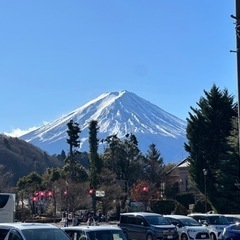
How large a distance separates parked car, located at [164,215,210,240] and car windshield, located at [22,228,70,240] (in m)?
14.9

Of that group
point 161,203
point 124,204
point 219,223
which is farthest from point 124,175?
point 219,223

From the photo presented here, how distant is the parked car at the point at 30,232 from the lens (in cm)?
1412

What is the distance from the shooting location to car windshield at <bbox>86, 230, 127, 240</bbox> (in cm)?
1627

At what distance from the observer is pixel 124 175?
7862 cm

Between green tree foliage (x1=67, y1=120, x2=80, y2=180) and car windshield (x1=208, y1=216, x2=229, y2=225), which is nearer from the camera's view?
car windshield (x1=208, y1=216, x2=229, y2=225)

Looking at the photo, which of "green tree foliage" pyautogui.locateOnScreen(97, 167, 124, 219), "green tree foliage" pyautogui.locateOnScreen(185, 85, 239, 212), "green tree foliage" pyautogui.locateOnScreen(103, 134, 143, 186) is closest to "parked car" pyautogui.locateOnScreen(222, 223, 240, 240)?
"green tree foliage" pyautogui.locateOnScreen(185, 85, 239, 212)

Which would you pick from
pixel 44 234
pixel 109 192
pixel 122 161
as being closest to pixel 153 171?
pixel 122 161

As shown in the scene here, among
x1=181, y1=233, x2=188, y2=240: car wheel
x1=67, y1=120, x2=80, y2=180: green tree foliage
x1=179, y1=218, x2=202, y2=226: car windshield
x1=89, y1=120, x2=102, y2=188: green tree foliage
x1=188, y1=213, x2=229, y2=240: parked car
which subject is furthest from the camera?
x1=67, y1=120, x2=80, y2=180: green tree foliage

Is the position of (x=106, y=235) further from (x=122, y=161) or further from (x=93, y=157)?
(x=122, y=161)

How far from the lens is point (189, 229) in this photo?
2853 cm

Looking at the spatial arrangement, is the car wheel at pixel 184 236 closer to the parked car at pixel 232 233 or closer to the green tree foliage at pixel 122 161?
the parked car at pixel 232 233

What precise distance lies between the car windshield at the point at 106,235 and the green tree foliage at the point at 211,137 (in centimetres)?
3736

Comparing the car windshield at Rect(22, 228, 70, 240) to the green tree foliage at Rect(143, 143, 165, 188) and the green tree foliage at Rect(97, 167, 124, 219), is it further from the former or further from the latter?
the green tree foliage at Rect(143, 143, 165, 188)

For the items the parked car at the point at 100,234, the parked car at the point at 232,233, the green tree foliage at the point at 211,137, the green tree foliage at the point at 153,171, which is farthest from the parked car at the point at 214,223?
the green tree foliage at the point at 153,171
